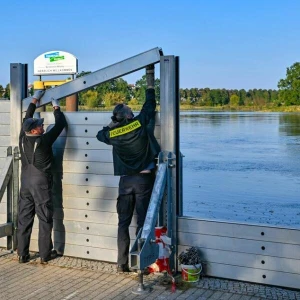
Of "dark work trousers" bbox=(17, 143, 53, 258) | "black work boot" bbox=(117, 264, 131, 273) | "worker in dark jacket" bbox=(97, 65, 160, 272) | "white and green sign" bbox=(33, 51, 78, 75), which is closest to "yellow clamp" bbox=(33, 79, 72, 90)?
"white and green sign" bbox=(33, 51, 78, 75)

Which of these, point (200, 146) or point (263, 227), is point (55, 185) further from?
point (200, 146)

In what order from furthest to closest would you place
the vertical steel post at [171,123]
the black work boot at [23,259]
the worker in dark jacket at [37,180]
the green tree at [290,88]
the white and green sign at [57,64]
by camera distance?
the green tree at [290,88] < the white and green sign at [57,64] < the black work boot at [23,259] < the worker in dark jacket at [37,180] < the vertical steel post at [171,123]

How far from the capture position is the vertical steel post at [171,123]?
6.01 meters

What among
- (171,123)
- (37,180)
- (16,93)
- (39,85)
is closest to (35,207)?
(37,180)

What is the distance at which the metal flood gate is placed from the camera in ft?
18.2

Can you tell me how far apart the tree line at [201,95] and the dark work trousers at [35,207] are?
127 centimetres

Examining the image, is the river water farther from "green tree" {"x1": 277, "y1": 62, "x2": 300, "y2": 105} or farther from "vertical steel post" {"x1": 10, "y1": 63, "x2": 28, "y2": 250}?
"vertical steel post" {"x1": 10, "y1": 63, "x2": 28, "y2": 250}

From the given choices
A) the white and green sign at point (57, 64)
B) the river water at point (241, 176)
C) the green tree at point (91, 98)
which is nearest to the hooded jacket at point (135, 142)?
the river water at point (241, 176)

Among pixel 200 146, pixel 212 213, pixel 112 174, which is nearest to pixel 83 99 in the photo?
pixel 112 174

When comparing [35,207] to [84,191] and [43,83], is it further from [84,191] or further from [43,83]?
[43,83]

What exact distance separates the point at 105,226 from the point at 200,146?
9.26 m

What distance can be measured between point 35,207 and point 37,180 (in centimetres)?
34

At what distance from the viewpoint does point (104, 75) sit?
6.39 meters

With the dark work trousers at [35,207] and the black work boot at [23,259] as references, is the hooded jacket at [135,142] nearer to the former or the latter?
the dark work trousers at [35,207]
